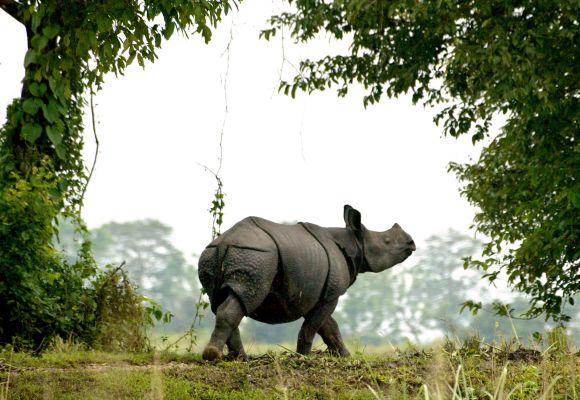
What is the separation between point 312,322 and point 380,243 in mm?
1518

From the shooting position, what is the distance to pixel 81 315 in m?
12.4

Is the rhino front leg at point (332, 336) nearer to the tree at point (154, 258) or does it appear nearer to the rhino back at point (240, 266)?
the rhino back at point (240, 266)

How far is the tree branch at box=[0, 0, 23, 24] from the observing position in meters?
13.0

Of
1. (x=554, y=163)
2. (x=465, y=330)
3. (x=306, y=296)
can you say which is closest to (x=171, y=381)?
(x=306, y=296)

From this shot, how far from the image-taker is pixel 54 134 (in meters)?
13.2

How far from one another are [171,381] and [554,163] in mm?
6614

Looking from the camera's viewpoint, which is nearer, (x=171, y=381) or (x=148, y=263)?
(x=171, y=381)

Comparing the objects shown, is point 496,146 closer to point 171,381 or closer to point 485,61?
point 485,61

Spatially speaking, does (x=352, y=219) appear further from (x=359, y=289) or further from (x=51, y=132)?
(x=359, y=289)

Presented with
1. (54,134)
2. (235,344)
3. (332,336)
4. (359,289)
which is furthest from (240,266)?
(359,289)

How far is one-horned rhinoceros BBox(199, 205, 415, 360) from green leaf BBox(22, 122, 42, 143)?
4321 millimetres

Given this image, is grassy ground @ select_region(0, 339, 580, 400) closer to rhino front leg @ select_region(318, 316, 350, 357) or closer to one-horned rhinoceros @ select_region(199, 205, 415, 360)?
one-horned rhinoceros @ select_region(199, 205, 415, 360)

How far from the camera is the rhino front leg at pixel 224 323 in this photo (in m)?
9.27

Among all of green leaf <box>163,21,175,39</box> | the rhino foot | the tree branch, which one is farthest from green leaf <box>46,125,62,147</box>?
green leaf <box>163,21,175,39</box>
